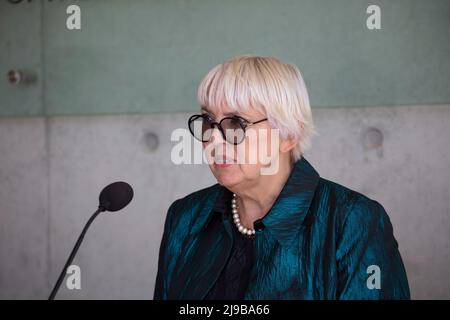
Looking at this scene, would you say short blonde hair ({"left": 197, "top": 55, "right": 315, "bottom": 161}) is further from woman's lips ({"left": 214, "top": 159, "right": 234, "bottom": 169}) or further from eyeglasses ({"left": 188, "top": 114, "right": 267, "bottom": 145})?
woman's lips ({"left": 214, "top": 159, "right": 234, "bottom": 169})

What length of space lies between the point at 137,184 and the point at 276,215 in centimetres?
189

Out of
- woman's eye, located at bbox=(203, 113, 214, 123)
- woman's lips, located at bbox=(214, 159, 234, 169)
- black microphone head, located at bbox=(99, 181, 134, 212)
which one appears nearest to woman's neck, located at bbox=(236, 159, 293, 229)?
woman's lips, located at bbox=(214, 159, 234, 169)

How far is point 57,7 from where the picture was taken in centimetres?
360

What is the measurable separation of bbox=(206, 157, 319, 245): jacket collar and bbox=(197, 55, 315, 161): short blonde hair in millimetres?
141

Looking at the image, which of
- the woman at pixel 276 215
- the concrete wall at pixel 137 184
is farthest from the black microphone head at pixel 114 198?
the concrete wall at pixel 137 184

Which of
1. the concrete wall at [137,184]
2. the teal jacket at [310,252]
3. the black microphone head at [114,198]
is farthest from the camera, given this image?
the concrete wall at [137,184]

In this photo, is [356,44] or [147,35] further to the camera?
[147,35]

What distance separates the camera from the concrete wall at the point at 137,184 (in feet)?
10.7

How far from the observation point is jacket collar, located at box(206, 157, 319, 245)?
1773 mm

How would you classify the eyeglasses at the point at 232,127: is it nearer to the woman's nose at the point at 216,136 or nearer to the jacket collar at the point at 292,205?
the woman's nose at the point at 216,136

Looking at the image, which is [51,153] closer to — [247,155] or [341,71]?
[341,71]

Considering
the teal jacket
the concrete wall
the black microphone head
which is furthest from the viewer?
the concrete wall
